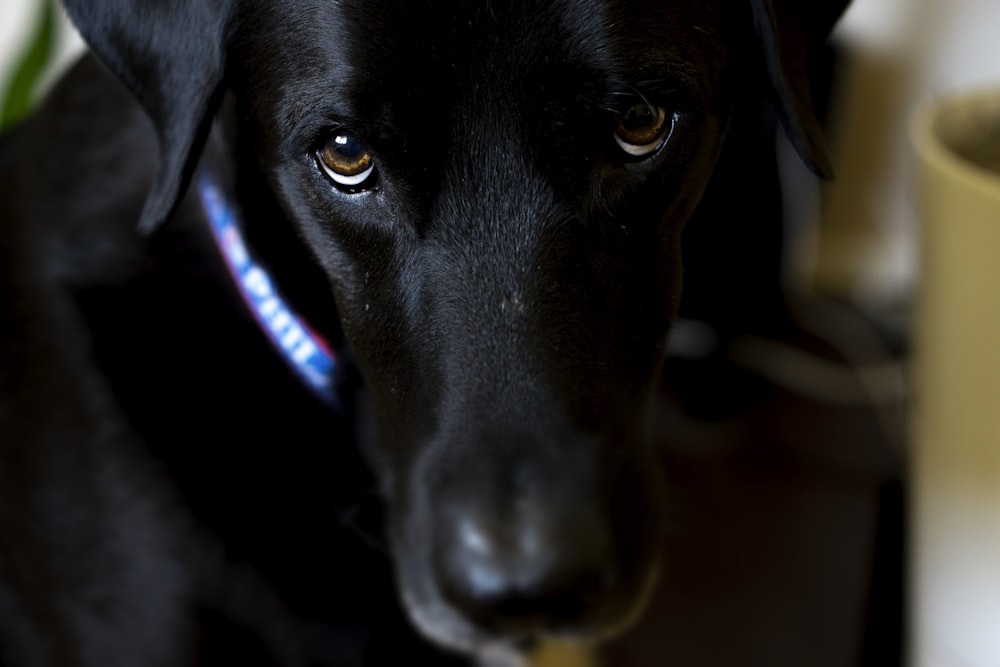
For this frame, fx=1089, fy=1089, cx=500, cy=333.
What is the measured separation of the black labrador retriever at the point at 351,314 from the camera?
0.78 meters

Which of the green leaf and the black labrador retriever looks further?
the green leaf

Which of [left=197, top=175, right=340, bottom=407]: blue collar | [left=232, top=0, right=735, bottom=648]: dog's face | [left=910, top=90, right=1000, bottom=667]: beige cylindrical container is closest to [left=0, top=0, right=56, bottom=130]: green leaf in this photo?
[left=197, top=175, right=340, bottom=407]: blue collar

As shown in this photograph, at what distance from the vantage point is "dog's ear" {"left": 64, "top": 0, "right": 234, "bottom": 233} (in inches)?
33.4

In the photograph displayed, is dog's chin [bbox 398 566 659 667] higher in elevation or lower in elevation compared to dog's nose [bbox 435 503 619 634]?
lower

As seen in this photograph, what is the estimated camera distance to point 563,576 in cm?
76

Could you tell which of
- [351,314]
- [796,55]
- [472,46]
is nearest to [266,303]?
[351,314]

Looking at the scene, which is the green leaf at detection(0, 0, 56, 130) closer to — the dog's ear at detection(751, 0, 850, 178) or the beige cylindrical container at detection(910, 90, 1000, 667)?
the dog's ear at detection(751, 0, 850, 178)

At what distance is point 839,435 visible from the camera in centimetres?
175

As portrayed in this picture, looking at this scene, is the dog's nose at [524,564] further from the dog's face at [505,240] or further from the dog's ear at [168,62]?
the dog's ear at [168,62]

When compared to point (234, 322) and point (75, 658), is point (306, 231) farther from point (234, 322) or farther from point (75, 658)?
point (75, 658)

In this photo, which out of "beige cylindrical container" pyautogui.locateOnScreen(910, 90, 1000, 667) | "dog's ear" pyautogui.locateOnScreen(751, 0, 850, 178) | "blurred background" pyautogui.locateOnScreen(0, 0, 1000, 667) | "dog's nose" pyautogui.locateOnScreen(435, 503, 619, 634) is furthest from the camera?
"blurred background" pyautogui.locateOnScreen(0, 0, 1000, 667)

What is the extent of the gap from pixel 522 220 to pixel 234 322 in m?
0.36

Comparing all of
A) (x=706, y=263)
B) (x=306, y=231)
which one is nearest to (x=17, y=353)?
(x=306, y=231)

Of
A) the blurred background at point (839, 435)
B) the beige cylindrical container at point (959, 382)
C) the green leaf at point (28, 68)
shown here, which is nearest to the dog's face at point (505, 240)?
the beige cylindrical container at point (959, 382)
